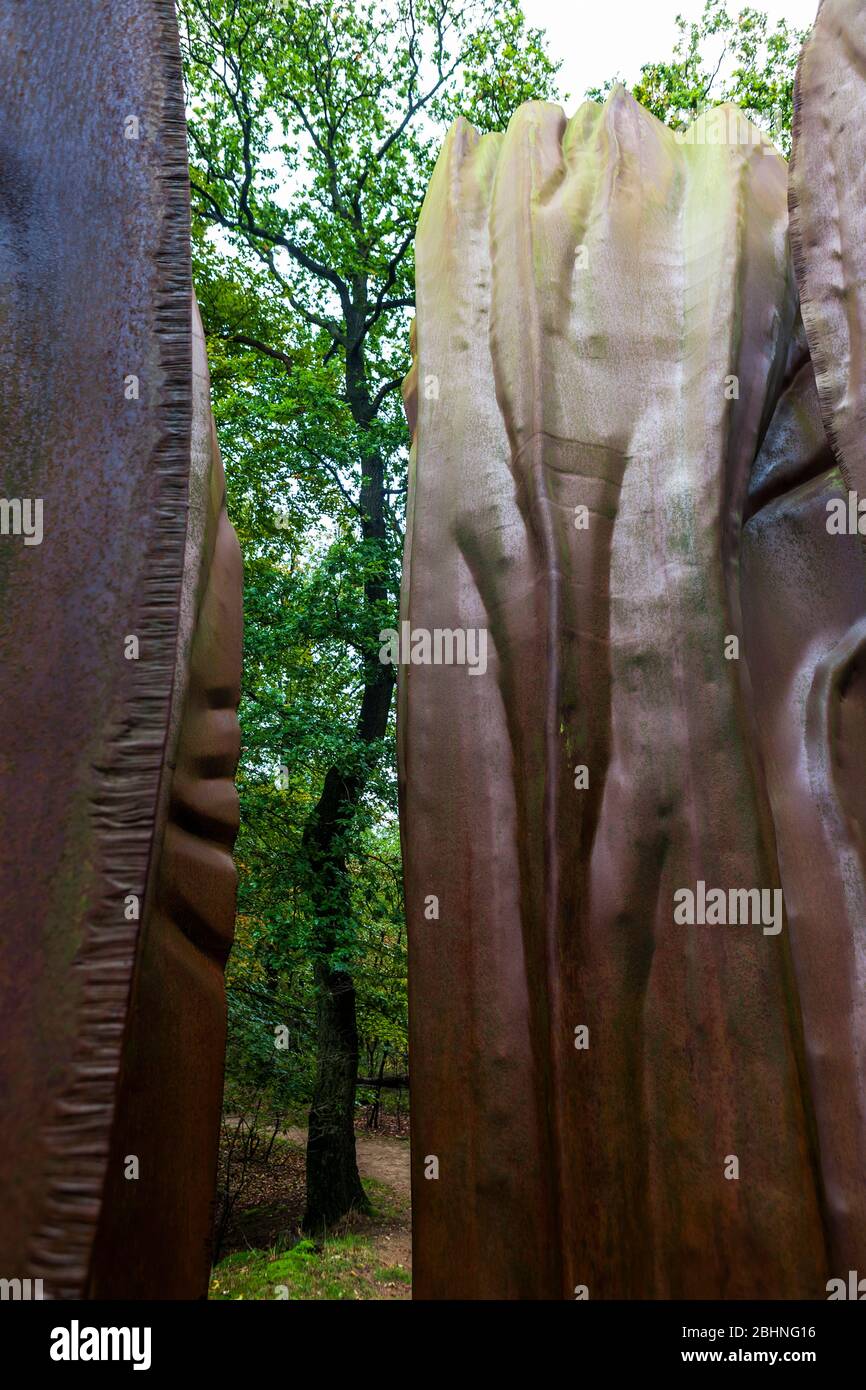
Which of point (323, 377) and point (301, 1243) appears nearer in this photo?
point (301, 1243)

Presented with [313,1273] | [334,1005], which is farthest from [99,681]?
[334,1005]

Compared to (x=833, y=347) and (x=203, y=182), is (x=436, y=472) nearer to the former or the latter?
(x=833, y=347)

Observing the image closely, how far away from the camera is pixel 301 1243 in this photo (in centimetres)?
800

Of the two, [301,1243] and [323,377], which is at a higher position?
[323,377]

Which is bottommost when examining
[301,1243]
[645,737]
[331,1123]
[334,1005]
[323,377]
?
[301,1243]

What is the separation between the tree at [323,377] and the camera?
30.9 feet

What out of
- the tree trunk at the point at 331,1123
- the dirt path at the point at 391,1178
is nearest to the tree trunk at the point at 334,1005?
the tree trunk at the point at 331,1123

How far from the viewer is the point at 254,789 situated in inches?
375

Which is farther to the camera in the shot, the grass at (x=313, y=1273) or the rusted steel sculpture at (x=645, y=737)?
the grass at (x=313, y=1273)

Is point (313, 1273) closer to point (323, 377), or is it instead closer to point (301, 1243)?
point (301, 1243)

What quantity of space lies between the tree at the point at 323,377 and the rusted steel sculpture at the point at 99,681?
6.87 metres

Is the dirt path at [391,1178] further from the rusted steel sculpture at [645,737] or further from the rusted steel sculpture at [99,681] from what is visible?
the rusted steel sculpture at [99,681]

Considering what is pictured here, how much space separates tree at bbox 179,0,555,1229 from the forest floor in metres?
0.43

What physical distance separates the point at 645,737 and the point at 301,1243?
7.33 metres
